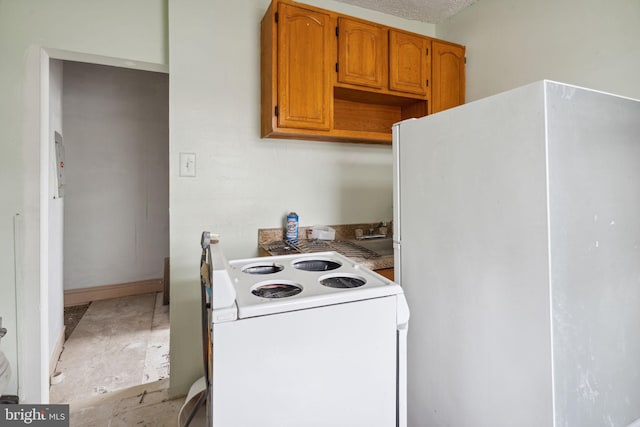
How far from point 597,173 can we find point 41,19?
2.52 m

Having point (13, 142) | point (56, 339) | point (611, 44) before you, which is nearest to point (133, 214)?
point (56, 339)

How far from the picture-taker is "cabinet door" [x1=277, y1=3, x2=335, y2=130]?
6.01 ft

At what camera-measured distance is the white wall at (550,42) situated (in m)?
1.54

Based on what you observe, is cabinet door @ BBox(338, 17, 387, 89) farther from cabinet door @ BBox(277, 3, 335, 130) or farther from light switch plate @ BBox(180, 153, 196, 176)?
light switch plate @ BBox(180, 153, 196, 176)

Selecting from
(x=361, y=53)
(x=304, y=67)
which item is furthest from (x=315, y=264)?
(x=361, y=53)

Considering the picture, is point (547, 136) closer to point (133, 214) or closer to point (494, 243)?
point (494, 243)

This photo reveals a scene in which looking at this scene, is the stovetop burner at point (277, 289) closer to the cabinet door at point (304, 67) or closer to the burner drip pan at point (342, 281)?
the burner drip pan at point (342, 281)

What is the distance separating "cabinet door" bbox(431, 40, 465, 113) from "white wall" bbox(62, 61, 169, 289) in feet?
9.94

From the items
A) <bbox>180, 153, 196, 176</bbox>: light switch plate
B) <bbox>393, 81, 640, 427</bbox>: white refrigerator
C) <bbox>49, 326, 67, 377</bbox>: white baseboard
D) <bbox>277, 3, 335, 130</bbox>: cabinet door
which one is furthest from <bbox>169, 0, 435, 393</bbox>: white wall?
<bbox>393, 81, 640, 427</bbox>: white refrigerator

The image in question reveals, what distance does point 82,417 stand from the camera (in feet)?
5.62

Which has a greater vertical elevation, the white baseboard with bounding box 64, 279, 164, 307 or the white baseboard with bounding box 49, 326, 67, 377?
the white baseboard with bounding box 64, 279, 164, 307

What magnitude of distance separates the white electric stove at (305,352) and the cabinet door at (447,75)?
175 cm

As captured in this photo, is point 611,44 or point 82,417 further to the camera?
point 82,417

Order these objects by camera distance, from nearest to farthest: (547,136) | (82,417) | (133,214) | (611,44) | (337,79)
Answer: (547,136)
(611,44)
(82,417)
(337,79)
(133,214)
